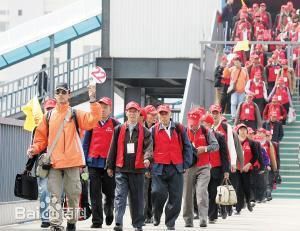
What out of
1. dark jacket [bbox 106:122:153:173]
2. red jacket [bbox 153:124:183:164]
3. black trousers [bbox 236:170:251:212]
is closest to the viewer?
dark jacket [bbox 106:122:153:173]

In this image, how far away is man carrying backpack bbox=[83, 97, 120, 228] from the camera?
1744cm

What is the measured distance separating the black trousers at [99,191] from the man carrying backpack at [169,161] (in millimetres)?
806

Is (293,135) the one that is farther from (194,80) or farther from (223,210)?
(223,210)

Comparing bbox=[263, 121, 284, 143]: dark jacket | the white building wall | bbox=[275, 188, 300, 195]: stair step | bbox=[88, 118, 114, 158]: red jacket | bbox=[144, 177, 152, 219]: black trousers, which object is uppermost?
the white building wall

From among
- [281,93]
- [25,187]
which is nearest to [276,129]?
[281,93]

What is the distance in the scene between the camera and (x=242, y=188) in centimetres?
2380

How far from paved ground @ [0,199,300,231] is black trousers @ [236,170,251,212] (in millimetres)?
253

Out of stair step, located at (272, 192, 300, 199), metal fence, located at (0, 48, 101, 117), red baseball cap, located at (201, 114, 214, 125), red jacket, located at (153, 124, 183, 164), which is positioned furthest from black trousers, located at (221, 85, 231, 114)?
red jacket, located at (153, 124, 183, 164)

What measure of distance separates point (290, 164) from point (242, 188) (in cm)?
837

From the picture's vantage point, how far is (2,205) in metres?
17.5

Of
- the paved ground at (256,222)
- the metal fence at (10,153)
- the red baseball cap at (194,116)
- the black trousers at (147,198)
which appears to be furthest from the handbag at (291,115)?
the metal fence at (10,153)

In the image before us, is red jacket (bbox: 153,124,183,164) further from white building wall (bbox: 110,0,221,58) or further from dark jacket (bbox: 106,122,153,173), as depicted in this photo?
white building wall (bbox: 110,0,221,58)

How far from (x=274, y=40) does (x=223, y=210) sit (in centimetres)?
1536

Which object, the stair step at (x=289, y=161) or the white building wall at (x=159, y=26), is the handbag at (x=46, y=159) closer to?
the stair step at (x=289, y=161)
